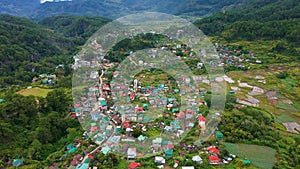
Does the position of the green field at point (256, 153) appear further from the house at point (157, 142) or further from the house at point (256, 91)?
the house at point (256, 91)

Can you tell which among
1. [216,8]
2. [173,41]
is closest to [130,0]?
[216,8]

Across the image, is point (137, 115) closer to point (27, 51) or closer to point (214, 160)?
point (214, 160)

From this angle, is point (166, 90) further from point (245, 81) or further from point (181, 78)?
point (245, 81)

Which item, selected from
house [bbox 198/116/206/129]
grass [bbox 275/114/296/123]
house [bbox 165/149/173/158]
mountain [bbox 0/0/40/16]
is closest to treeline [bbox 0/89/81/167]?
house [bbox 165/149/173/158]

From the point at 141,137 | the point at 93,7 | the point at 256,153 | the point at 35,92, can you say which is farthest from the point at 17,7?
the point at 256,153

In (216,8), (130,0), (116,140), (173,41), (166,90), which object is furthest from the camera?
(130,0)

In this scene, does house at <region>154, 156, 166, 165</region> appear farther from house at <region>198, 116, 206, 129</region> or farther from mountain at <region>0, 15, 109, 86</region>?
mountain at <region>0, 15, 109, 86</region>
